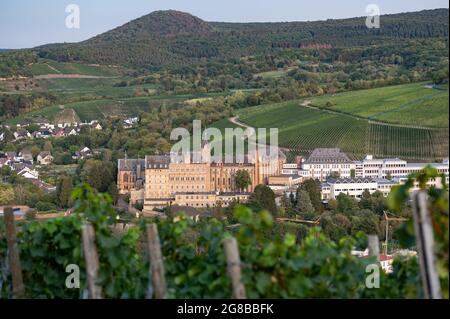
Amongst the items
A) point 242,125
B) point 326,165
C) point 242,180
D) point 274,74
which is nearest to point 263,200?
point 242,180

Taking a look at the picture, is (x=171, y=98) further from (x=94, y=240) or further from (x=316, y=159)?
(x=94, y=240)

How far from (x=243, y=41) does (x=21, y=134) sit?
5982 centimetres

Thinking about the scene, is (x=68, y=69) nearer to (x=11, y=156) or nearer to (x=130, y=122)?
(x=130, y=122)

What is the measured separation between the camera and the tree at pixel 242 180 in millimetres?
35219

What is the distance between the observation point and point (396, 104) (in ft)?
152

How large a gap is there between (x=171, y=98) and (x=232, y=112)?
13022mm

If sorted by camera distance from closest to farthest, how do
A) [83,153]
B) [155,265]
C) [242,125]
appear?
[155,265]
[83,153]
[242,125]

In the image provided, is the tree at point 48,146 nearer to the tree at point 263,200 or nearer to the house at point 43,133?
the house at point 43,133

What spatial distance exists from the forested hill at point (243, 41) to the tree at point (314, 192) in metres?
55.6

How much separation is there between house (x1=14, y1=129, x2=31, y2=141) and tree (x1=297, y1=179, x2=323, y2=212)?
2635 cm

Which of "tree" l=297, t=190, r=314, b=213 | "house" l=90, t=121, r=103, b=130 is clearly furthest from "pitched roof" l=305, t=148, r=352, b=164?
"house" l=90, t=121, r=103, b=130

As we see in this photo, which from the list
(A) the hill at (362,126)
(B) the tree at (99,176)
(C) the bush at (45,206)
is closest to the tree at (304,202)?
(A) the hill at (362,126)

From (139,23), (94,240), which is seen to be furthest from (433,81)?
(139,23)

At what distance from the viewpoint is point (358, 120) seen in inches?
1742
